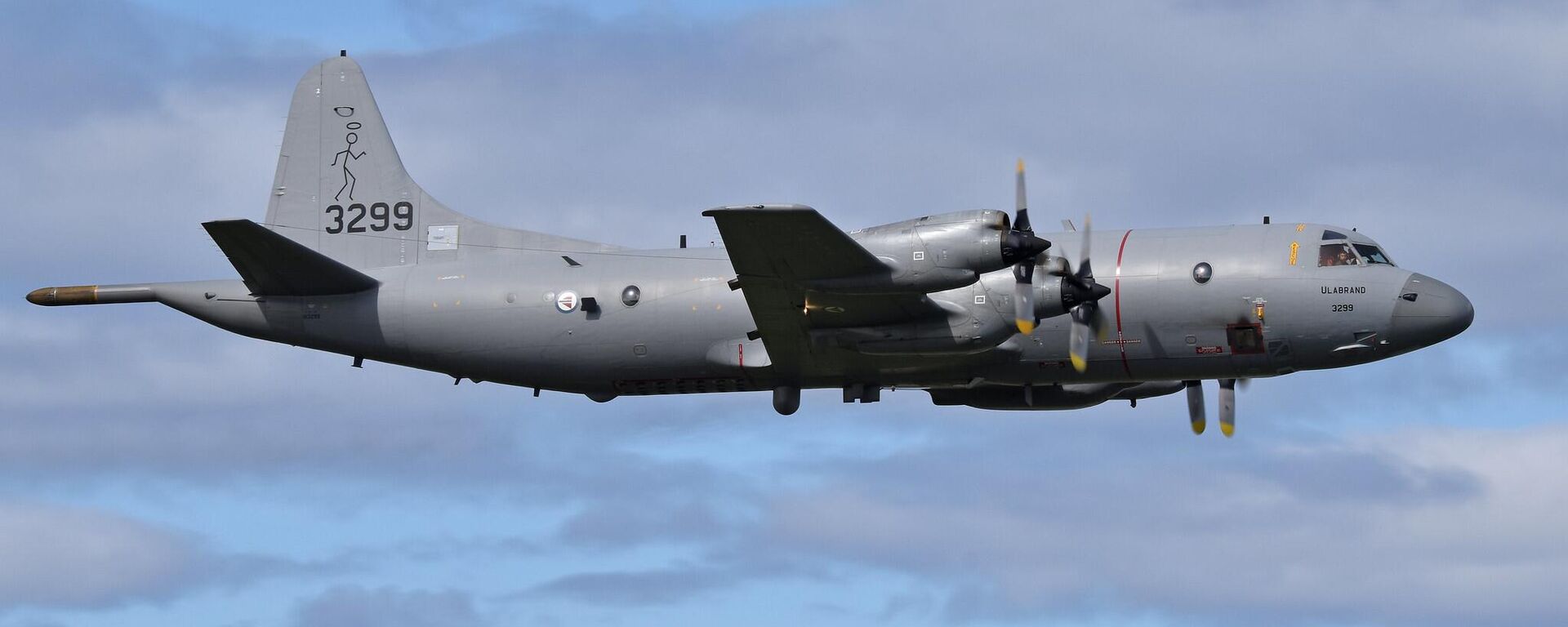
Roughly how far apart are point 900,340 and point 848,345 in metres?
0.93

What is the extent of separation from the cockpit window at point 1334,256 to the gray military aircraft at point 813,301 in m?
0.04

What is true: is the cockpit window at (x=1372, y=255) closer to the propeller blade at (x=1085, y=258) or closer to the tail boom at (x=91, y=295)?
the propeller blade at (x=1085, y=258)

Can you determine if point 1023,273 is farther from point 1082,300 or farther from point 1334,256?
point 1334,256

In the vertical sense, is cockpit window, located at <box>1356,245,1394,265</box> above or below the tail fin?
below

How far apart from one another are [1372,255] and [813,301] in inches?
364

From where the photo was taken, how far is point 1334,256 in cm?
3403

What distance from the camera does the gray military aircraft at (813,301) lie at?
1292 inches

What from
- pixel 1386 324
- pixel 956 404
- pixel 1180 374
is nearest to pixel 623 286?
pixel 956 404

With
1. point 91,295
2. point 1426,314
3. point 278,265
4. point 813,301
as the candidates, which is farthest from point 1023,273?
point 91,295

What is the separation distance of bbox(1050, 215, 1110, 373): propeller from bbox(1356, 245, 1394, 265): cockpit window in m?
4.28

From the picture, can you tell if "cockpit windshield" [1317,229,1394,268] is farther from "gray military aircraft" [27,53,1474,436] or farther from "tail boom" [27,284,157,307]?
"tail boom" [27,284,157,307]

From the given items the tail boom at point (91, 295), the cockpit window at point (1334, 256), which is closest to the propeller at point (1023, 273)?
the cockpit window at point (1334, 256)

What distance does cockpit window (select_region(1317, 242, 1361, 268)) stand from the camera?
111 ft

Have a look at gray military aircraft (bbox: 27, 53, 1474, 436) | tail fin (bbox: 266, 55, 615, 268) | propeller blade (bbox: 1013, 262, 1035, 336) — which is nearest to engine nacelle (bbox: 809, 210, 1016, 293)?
gray military aircraft (bbox: 27, 53, 1474, 436)
